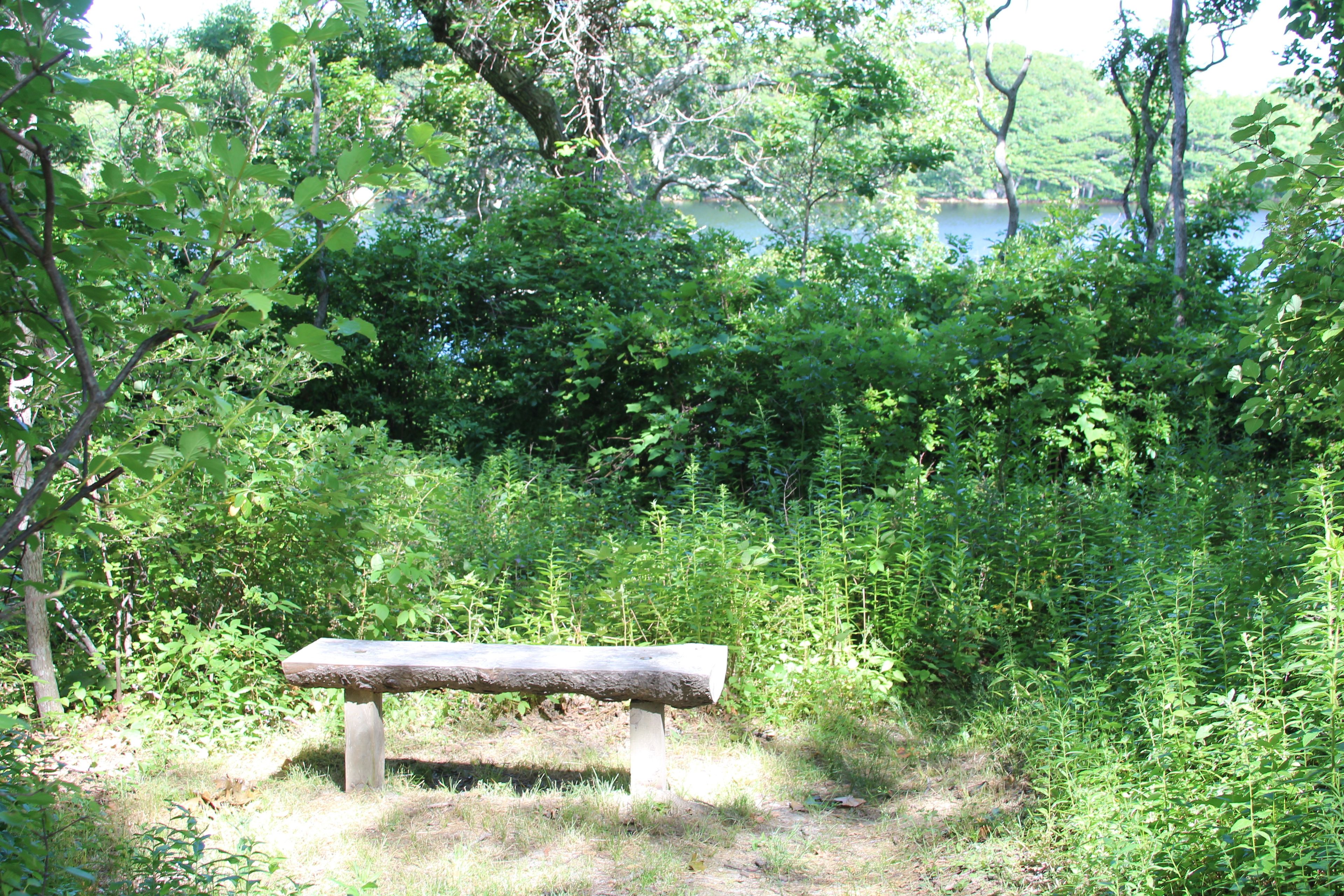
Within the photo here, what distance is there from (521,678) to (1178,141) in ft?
31.2

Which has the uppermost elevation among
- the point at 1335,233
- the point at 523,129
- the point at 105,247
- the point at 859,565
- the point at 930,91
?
the point at 930,91

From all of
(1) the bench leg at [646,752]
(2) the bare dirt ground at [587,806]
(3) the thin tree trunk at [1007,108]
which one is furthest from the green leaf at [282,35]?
(3) the thin tree trunk at [1007,108]

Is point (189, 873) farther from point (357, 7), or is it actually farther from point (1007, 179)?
point (1007, 179)

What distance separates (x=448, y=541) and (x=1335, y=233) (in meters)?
4.31

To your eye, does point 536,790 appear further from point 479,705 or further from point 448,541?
point 448,541

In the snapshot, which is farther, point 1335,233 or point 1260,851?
point 1335,233

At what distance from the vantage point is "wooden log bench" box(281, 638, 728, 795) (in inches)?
150

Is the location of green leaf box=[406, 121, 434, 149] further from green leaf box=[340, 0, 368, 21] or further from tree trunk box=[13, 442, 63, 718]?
tree trunk box=[13, 442, 63, 718]

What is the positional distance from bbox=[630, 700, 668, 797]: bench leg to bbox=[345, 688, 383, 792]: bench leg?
3.44 ft

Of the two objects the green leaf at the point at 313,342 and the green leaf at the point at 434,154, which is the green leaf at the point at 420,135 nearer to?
the green leaf at the point at 434,154

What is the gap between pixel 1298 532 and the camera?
4.27 meters

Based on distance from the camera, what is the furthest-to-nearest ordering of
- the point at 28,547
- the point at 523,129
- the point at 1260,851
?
the point at 523,129 → the point at 28,547 → the point at 1260,851

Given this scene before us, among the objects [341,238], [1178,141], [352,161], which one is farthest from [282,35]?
[1178,141]

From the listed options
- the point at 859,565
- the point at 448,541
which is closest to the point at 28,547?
the point at 448,541
